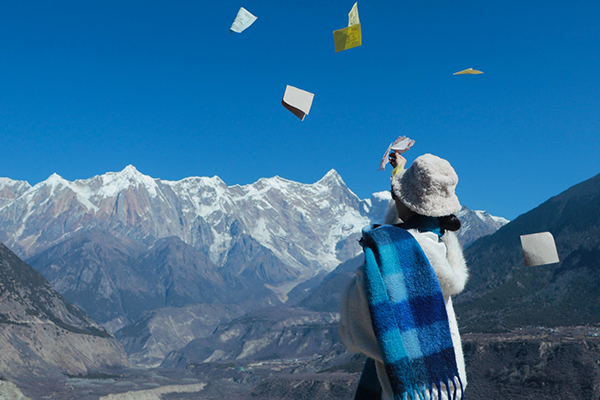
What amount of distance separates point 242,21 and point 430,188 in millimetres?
3367

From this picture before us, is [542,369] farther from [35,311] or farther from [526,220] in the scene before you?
[35,311]

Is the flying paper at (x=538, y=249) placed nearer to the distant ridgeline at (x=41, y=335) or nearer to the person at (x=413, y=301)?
the person at (x=413, y=301)

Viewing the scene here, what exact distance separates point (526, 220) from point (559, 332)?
73370mm

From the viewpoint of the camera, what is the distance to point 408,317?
2.87 metres

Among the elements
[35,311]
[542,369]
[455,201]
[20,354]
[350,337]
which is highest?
[35,311]

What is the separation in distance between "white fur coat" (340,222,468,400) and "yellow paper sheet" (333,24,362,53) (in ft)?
6.91

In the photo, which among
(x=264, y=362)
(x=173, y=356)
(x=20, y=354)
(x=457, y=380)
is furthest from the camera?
(x=173, y=356)

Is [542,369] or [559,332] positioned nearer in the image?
[542,369]

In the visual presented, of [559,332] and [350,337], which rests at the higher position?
[350,337]

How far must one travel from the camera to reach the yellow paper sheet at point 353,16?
473 cm

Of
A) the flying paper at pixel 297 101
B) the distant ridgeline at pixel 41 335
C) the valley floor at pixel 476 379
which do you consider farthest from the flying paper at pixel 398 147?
the distant ridgeline at pixel 41 335

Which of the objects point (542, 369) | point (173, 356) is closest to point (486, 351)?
point (542, 369)

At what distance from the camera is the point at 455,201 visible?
320 cm

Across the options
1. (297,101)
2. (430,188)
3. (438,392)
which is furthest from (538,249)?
(297,101)
